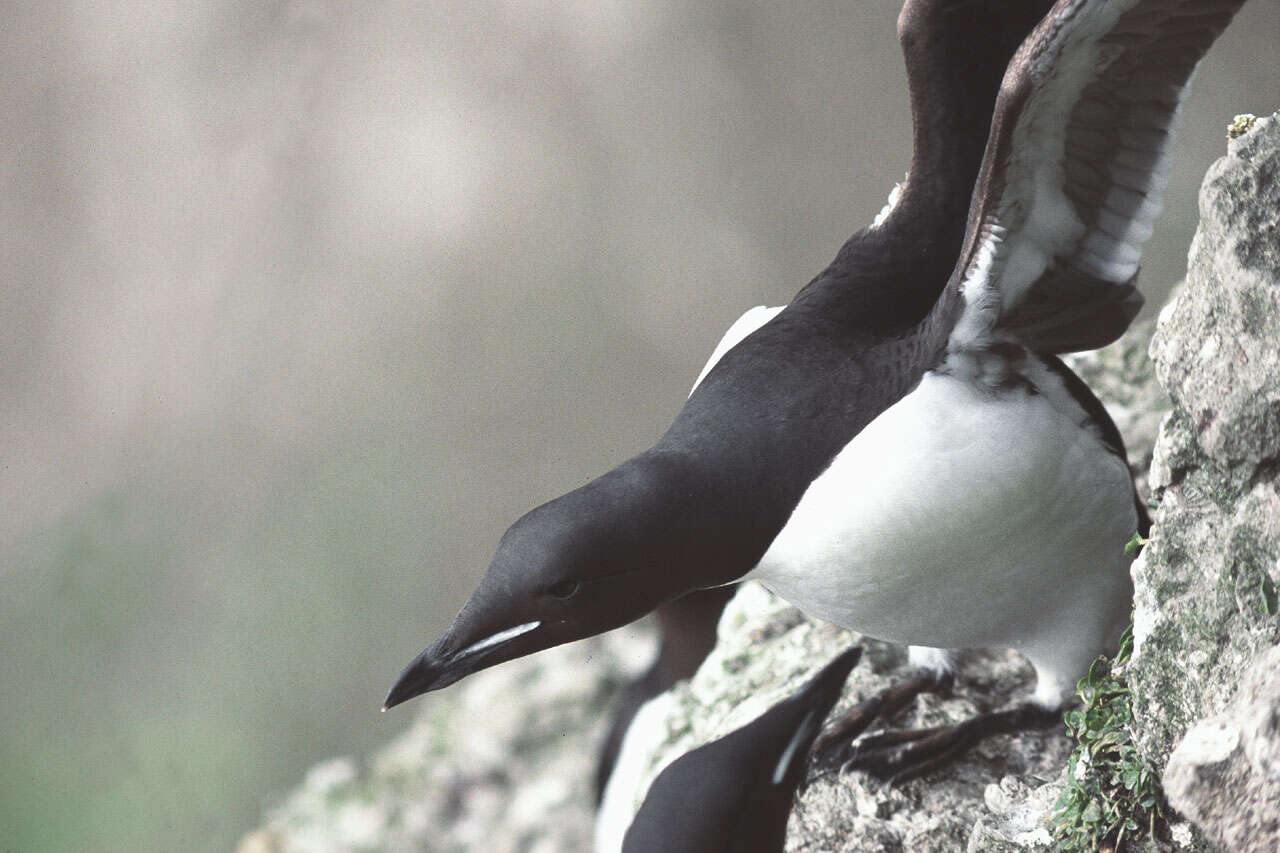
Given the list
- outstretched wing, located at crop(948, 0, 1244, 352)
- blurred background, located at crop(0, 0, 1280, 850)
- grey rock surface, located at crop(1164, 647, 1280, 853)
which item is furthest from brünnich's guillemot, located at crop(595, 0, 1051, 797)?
blurred background, located at crop(0, 0, 1280, 850)

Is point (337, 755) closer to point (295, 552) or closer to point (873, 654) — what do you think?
point (295, 552)

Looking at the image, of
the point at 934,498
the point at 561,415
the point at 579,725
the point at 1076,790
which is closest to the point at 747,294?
the point at 561,415

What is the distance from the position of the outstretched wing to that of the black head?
0.57 meters

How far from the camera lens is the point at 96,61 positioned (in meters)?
4.90

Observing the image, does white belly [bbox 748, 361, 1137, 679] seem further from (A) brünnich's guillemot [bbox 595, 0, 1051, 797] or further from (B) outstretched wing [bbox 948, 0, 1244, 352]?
(A) brünnich's guillemot [bbox 595, 0, 1051, 797]

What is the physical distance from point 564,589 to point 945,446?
24.2 inches

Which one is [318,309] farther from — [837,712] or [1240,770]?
[1240,770]

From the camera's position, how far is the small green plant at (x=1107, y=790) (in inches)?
69.6

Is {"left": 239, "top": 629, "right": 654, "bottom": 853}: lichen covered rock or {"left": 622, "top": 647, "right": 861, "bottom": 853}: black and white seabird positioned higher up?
{"left": 622, "top": 647, "right": 861, "bottom": 853}: black and white seabird

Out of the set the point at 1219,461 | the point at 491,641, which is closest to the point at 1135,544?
the point at 1219,461

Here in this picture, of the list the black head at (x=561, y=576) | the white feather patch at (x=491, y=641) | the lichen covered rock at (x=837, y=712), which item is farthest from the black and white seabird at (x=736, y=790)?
the white feather patch at (x=491, y=641)

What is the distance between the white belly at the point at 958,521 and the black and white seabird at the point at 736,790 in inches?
8.0

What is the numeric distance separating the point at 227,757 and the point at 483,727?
1.14 meters

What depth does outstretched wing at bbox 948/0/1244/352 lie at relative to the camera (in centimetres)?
180
